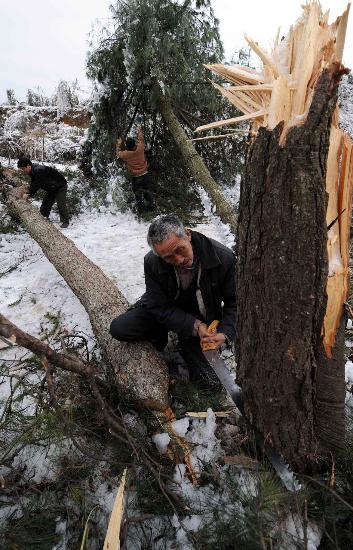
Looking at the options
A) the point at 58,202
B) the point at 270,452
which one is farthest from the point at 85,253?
the point at 270,452

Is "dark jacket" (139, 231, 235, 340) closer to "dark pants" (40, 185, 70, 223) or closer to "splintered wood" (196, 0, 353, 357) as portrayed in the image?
"splintered wood" (196, 0, 353, 357)

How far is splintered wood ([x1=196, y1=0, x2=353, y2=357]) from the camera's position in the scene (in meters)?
1.12

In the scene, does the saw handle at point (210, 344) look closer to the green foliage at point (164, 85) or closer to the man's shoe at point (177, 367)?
the man's shoe at point (177, 367)

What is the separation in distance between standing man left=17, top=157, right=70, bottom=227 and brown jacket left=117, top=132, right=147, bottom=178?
1145 millimetres

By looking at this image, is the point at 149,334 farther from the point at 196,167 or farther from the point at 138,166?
the point at 138,166

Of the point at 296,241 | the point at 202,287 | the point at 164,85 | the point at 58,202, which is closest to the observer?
the point at 296,241

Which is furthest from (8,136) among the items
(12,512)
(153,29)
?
(12,512)

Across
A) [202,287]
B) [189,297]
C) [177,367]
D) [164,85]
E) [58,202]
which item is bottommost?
[177,367]

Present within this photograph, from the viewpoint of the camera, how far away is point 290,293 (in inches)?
51.2

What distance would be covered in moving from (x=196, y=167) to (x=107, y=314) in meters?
3.54

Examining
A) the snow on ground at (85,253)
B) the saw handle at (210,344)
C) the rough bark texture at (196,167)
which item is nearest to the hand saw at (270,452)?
the saw handle at (210,344)

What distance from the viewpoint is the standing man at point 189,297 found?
7.59 ft

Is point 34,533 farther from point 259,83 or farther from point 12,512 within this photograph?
point 259,83

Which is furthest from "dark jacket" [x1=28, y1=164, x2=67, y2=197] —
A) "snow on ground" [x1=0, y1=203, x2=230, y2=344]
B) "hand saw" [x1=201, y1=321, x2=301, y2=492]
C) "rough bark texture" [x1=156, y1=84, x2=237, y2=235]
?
"hand saw" [x1=201, y1=321, x2=301, y2=492]
